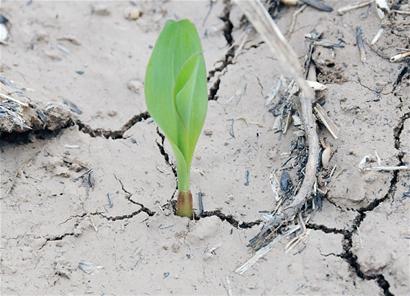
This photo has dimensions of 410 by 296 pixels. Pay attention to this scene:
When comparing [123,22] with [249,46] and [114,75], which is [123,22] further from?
[249,46]

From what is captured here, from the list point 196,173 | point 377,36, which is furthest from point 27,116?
point 377,36

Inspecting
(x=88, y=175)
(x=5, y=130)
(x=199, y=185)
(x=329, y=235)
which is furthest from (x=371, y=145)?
(x=5, y=130)

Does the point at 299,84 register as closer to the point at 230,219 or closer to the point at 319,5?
the point at 230,219

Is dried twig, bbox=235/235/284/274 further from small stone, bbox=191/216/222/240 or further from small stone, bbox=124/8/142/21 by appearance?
small stone, bbox=124/8/142/21

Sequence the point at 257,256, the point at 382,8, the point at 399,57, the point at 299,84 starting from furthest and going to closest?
the point at 382,8 < the point at 399,57 < the point at 257,256 < the point at 299,84

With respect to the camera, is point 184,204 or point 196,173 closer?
point 184,204

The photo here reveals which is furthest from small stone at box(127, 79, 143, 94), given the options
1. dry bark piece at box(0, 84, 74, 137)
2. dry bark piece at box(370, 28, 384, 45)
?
dry bark piece at box(370, 28, 384, 45)

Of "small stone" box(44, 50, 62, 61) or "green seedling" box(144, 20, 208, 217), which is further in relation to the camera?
"small stone" box(44, 50, 62, 61)
